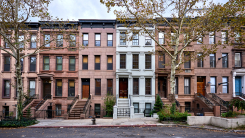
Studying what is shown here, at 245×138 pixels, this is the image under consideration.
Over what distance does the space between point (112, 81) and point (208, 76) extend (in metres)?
12.8

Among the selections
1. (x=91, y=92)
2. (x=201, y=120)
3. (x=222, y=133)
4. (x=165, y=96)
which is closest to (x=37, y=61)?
(x=91, y=92)

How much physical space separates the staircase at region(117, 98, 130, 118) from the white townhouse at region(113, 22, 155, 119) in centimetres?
91

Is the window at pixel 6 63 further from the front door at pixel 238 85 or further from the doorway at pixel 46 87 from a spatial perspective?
the front door at pixel 238 85

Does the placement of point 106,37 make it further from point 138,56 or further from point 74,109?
point 74,109

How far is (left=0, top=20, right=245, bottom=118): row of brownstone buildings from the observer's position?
21.5 m

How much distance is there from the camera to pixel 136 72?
21.7 metres

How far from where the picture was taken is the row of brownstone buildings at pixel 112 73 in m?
21.5

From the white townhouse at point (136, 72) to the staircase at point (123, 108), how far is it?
2.98 ft

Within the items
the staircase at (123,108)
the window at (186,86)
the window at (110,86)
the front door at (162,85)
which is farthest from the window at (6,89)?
the window at (186,86)

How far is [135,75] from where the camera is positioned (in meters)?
21.5

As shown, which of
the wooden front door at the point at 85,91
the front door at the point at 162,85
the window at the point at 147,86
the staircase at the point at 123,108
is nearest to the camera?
the staircase at the point at 123,108

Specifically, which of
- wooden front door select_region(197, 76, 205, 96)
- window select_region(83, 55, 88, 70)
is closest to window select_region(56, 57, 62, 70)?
window select_region(83, 55, 88, 70)

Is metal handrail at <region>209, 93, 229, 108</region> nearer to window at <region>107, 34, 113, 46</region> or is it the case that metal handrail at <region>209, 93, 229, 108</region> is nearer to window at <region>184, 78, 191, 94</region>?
window at <region>184, 78, 191, 94</region>

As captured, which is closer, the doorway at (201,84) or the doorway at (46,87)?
the doorway at (46,87)
